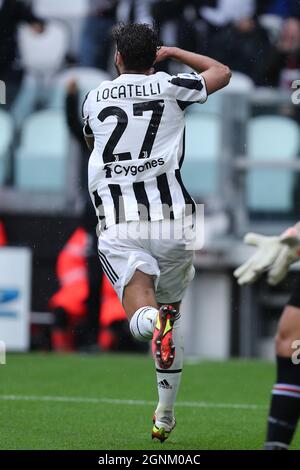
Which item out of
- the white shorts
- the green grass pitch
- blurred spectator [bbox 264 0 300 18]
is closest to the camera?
the white shorts

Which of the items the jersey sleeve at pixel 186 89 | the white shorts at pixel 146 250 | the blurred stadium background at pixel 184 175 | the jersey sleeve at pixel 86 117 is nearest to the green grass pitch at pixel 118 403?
the blurred stadium background at pixel 184 175

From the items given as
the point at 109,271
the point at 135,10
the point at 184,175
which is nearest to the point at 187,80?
the point at 109,271

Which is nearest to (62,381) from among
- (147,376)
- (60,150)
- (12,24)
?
(147,376)

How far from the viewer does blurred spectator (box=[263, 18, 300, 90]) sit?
1191 cm

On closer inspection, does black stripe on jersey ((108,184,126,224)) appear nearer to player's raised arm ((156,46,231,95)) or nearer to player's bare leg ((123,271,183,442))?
player's bare leg ((123,271,183,442))

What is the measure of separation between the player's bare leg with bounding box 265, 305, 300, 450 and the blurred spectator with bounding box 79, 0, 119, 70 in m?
8.09

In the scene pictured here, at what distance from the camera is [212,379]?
8812 millimetres

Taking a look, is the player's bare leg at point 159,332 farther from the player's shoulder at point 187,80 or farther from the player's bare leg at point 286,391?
the player's shoulder at point 187,80

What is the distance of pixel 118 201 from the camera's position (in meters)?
5.56

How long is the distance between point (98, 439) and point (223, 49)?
697 cm

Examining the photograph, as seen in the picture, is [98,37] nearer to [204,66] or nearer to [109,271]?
[204,66]

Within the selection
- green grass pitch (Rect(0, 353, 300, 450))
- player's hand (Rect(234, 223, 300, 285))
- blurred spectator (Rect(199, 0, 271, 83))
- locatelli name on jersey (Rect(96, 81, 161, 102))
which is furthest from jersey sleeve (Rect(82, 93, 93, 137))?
blurred spectator (Rect(199, 0, 271, 83))

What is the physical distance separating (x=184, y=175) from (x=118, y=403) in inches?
182

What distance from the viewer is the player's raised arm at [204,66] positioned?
5.70 m
